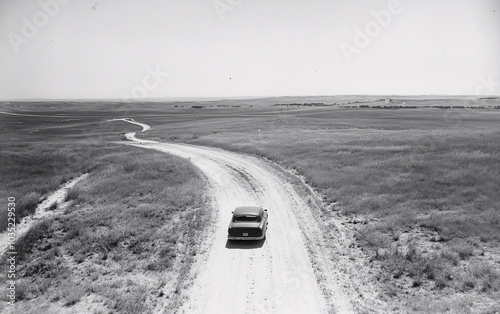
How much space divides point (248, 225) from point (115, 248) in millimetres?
8034

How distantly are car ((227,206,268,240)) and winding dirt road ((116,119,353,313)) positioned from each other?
1.80 ft

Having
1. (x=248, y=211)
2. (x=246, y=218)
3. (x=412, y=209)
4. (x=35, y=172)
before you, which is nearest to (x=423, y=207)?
(x=412, y=209)

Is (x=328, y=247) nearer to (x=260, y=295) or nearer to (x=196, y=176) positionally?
(x=260, y=295)

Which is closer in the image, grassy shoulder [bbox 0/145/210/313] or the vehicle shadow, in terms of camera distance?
grassy shoulder [bbox 0/145/210/313]

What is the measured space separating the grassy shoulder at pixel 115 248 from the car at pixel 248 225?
96.3 inches

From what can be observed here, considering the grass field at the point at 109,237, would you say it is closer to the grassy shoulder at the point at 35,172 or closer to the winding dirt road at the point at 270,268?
the grassy shoulder at the point at 35,172

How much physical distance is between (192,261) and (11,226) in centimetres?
1444

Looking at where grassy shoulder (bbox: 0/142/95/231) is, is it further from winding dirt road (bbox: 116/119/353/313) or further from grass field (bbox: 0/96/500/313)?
winding dirt road (bbox: 116/119/353/313)

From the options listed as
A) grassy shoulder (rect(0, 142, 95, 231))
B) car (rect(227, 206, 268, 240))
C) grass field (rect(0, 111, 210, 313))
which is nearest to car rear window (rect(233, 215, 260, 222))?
car (rect(227, 206, 268, 240))

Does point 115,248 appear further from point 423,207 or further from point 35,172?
point 35,172

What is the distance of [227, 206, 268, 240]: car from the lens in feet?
59.0

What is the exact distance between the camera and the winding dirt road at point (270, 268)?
12.7m

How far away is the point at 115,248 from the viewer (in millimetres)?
18297

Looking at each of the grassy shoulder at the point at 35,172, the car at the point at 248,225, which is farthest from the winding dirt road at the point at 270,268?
the grassy shoulder at the point at 35,172
